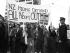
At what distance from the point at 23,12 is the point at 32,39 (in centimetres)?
133

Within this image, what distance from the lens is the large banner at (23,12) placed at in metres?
10.9

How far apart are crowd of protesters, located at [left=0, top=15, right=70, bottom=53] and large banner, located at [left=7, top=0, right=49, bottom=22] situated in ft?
1.06

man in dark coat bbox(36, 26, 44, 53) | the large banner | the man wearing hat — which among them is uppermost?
the large banner

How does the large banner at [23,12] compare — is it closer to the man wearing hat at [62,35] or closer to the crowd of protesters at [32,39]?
the crowd of protesters at [32,39]

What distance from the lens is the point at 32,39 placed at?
1198cm

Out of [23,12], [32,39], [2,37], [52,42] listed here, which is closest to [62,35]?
[52,42]

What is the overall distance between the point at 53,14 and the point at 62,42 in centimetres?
533

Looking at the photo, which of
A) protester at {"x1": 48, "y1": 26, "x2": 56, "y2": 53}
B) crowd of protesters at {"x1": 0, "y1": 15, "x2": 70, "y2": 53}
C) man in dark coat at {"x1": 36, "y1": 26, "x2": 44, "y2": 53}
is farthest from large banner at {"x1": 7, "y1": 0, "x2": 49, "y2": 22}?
protester at {"x1": 48, "y1": 26, "x2": 56, "y2": 53}

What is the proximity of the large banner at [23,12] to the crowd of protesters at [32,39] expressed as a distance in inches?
12.7

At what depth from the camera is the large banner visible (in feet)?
35.8

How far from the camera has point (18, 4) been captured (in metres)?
11.3

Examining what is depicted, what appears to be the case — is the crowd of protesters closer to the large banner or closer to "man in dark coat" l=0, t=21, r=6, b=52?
"man in dark coat" l=0, t=21, r=6, b=52

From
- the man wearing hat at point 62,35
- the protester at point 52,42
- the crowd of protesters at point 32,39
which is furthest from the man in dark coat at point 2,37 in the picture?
the protester at point 52,42

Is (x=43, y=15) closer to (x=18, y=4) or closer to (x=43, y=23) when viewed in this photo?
(x=43, y=23)
